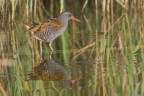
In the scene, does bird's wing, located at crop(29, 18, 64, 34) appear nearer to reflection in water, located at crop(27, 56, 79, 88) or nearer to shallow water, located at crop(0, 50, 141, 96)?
shallow water, located at crop(0, 50, 141, 96)

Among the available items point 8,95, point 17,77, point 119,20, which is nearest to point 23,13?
point 119,20

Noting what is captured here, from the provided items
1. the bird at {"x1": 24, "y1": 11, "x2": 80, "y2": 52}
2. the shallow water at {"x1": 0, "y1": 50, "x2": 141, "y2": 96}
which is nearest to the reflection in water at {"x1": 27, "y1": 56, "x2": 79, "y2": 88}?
the shallow water at {"x1": 0, "y1": 50, "x2": 141, "y2": 96}

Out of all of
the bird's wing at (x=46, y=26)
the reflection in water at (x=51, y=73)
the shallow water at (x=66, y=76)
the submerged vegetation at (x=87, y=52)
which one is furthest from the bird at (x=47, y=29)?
the reflection in water at (x=51, y=73)

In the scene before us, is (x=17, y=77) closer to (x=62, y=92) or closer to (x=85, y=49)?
(x=62, y=92)

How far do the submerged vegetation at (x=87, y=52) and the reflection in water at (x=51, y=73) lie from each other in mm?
91

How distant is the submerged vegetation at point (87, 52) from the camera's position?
5989 mm

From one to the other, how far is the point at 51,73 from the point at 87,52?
139 centimetres

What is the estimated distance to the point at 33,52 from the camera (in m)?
8.20

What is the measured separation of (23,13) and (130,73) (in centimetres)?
640

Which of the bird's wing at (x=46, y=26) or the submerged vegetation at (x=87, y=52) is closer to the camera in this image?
the submerged vegetation at (x=87, y=52)

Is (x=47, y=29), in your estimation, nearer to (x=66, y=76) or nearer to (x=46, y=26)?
(x=46, y=26)

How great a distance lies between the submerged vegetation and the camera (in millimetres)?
5989

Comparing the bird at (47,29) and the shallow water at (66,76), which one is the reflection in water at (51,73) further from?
the bird at (47,29)

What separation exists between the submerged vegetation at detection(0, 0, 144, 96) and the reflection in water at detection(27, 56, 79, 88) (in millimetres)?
91
